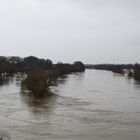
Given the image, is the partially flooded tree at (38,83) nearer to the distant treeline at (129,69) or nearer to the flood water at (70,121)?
the flood water at (70,121)

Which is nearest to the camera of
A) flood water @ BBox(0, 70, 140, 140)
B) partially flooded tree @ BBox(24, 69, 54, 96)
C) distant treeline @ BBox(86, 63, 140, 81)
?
flood water @ BBox(0, 70, 140, 140)

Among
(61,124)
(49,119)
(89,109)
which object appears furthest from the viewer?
(89,109)

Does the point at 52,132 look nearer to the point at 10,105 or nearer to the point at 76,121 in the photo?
the point at 76,121

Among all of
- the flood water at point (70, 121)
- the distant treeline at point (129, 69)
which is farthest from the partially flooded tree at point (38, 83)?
the distant treeline at point (129, 69)

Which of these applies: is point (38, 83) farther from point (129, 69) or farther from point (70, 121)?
point (129, 69)

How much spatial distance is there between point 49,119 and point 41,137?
3.97m

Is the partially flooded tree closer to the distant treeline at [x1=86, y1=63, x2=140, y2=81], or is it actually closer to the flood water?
the flood water

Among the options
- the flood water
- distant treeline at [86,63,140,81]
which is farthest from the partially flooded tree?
distant treeline at [86,63,140,81]

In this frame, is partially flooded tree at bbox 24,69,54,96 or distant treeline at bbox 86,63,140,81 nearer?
partially flooded tree at bbox 24,69,54,96

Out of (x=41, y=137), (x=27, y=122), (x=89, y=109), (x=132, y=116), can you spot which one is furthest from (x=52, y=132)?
(x=89, y=109)

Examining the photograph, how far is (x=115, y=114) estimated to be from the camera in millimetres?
17672

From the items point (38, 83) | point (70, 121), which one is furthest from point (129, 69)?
point (70, 121)

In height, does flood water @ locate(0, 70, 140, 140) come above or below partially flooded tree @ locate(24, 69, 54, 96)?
below

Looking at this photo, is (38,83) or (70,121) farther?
(38,83)
